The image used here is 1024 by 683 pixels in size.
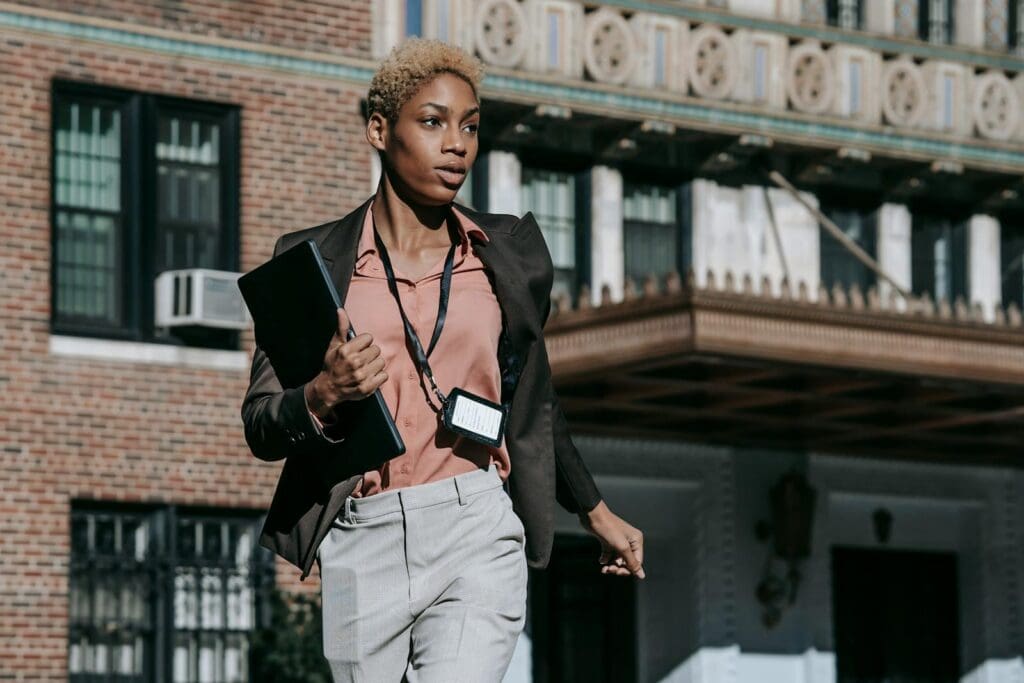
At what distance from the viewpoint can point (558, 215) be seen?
2167 cm

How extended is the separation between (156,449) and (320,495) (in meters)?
13.8

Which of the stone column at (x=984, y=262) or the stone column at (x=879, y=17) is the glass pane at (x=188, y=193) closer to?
the stone column at (x=879, y=17)

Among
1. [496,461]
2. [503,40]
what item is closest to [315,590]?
[503,40]

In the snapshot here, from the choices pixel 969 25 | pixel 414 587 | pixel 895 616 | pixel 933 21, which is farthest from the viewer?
pixel 895 616

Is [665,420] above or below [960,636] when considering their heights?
above

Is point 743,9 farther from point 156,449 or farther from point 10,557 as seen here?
point 10,557

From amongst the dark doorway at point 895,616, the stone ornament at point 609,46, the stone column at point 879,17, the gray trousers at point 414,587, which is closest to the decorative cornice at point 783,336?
the stone ornament at point 609,46

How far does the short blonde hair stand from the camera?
5417 mm

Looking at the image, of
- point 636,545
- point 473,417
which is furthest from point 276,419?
point 636,545

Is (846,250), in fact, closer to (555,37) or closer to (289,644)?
(555,37)

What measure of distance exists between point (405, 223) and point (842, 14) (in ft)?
60.2

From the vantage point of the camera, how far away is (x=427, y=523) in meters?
5.29

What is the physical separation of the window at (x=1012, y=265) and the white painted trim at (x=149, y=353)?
9.22m

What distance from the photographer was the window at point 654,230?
72.6 ft
